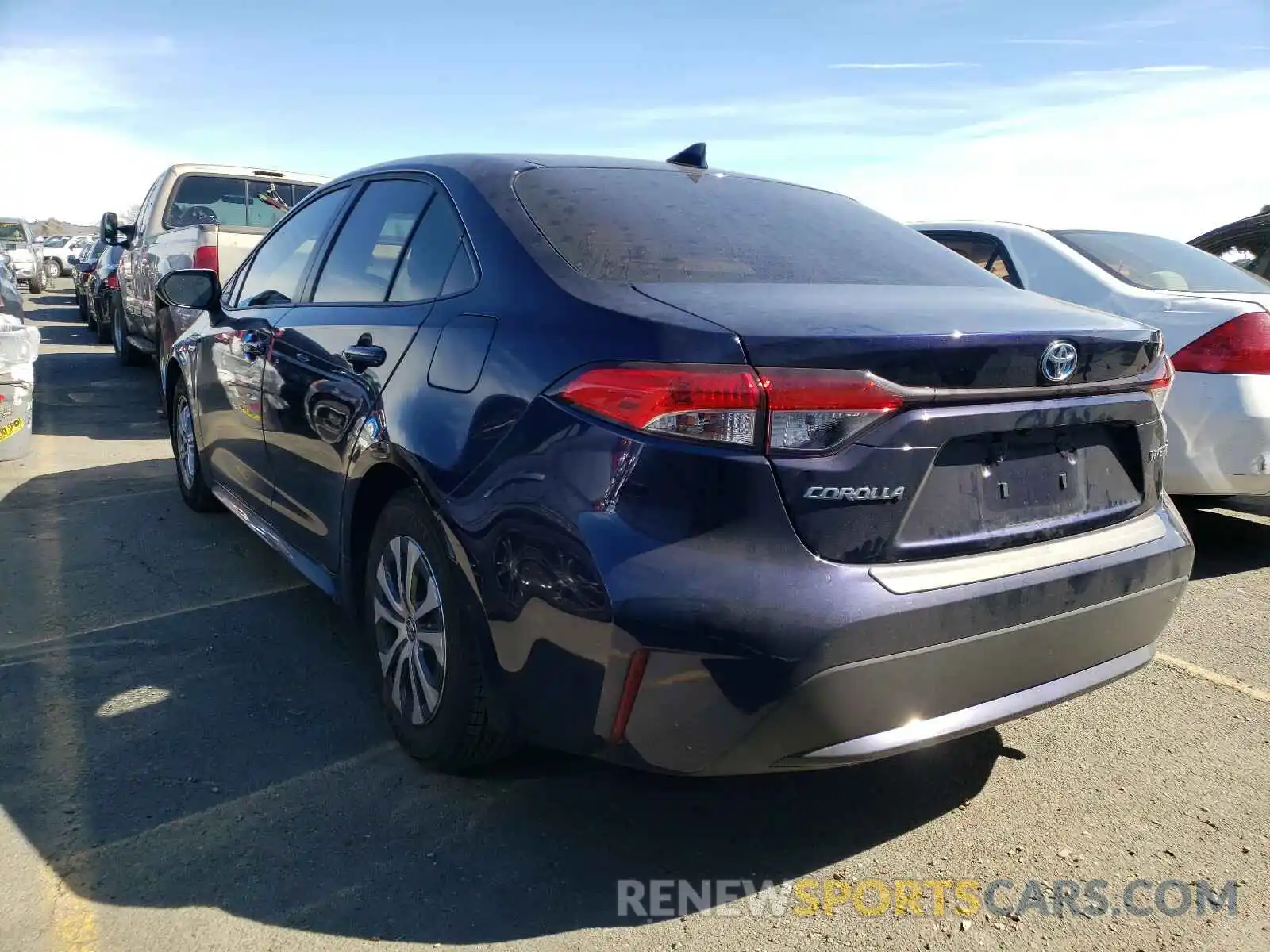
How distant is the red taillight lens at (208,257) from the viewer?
7562mm

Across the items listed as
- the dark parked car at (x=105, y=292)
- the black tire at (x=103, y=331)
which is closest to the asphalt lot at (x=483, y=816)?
the dark parked car at (x=105, y=292)

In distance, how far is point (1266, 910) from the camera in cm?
241

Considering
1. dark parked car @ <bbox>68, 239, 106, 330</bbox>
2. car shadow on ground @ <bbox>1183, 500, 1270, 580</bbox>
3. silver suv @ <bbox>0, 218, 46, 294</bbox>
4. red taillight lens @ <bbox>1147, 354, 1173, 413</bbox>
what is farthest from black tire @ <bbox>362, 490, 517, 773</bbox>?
silver suv @ <bbox>0, 218, 46, 294</bbox>

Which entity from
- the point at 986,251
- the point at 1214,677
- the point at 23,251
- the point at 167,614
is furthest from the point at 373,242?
the point at 23,251

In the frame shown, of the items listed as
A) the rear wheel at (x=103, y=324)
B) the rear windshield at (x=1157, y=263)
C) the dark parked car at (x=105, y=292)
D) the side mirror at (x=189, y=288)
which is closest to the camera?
the side mirror at (x=189, y=288)

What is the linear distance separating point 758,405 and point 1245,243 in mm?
6886

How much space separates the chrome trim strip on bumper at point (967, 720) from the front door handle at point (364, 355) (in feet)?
5.28

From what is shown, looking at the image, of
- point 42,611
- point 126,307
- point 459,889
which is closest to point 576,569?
point 459,889

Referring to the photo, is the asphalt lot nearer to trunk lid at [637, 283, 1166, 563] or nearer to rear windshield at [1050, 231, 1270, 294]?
trunk lid at [637, 283, 1166, 563]

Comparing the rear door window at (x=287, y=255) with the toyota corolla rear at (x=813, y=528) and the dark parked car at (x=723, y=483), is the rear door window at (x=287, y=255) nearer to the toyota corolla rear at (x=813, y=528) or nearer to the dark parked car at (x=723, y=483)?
the dark parked car at (x=723, y=483)

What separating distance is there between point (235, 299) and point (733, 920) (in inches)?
139

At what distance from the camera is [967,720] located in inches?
90.6

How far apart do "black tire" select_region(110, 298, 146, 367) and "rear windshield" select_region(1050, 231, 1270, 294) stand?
30.7 ft

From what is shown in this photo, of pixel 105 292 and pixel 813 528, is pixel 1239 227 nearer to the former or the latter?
pixel 813 528
